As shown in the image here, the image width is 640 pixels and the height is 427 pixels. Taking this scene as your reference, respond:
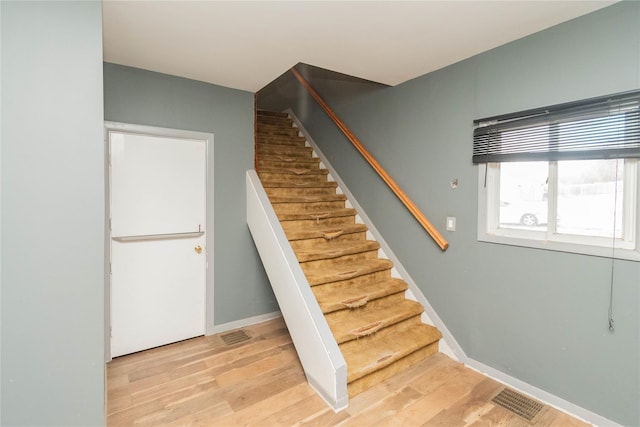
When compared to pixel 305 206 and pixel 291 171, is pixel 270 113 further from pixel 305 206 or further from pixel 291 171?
pixel 305 206

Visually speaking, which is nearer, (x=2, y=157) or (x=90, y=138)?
(x=2, y=157)

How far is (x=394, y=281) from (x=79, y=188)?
8.82ft

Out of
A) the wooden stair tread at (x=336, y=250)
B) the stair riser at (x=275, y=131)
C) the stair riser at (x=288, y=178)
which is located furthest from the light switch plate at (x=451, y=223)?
the stair riser at (x=275, y=131)

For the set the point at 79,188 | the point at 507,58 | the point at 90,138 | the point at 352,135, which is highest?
the point at 507,58

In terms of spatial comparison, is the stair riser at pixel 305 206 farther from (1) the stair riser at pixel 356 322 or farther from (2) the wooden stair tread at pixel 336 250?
(1) the stair riser at pixel 356 322

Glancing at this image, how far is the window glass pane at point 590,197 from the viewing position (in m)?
1.93

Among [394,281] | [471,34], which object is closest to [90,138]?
[471,34]

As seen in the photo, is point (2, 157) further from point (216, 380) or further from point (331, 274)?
point (331, 274)

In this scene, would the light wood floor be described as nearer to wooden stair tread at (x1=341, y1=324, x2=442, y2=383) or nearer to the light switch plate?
wooden stair tread at (x1=341, y1=324, x2=442, y2=383)

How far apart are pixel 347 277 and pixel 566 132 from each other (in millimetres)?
1986

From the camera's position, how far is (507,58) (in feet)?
7.72

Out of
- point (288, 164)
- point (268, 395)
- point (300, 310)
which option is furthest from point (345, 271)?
point (288, 164)

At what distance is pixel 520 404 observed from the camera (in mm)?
2182

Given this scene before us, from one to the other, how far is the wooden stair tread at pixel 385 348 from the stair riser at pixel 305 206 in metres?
1.57
